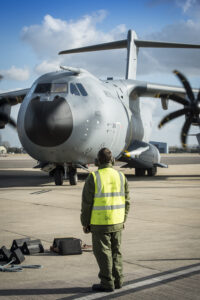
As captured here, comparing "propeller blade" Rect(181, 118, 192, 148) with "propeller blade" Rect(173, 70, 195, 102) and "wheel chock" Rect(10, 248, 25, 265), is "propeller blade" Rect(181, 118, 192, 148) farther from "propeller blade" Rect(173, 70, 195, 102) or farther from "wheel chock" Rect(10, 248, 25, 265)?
"wheel chock" Rect(10, 248, 25, 265)

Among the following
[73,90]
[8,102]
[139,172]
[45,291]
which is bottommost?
[45,291]

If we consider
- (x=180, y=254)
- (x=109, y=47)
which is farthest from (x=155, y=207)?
(x=109, y=47)

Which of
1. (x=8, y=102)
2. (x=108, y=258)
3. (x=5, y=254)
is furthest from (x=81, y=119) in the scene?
(x=108, y=258)

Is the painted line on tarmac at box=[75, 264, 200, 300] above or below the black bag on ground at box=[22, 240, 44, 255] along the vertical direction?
below

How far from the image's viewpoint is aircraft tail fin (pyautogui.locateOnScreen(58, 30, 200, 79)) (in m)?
28.4

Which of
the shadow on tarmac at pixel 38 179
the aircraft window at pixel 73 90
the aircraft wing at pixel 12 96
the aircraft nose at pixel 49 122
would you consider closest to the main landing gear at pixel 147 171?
the shadow on tarmac at pixel 38 179

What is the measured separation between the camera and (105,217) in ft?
17.3

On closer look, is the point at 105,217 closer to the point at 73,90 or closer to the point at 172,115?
the point at 73,90

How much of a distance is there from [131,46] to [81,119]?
1361 centimetres

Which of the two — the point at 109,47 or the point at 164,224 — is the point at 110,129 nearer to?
the point at 164,224

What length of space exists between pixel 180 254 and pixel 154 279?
4.79 feet

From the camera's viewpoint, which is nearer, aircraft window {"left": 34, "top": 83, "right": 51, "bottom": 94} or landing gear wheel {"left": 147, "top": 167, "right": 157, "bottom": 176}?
aircraft window {"left": 34, "top": 83, "right": 51, "bottom": 94}

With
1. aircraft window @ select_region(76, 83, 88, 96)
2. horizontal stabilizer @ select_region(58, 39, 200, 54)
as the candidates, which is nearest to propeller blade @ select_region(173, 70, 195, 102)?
aircraft window @ select_region(76, 83, 88, 96)

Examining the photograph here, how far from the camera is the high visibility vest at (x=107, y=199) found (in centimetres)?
528
